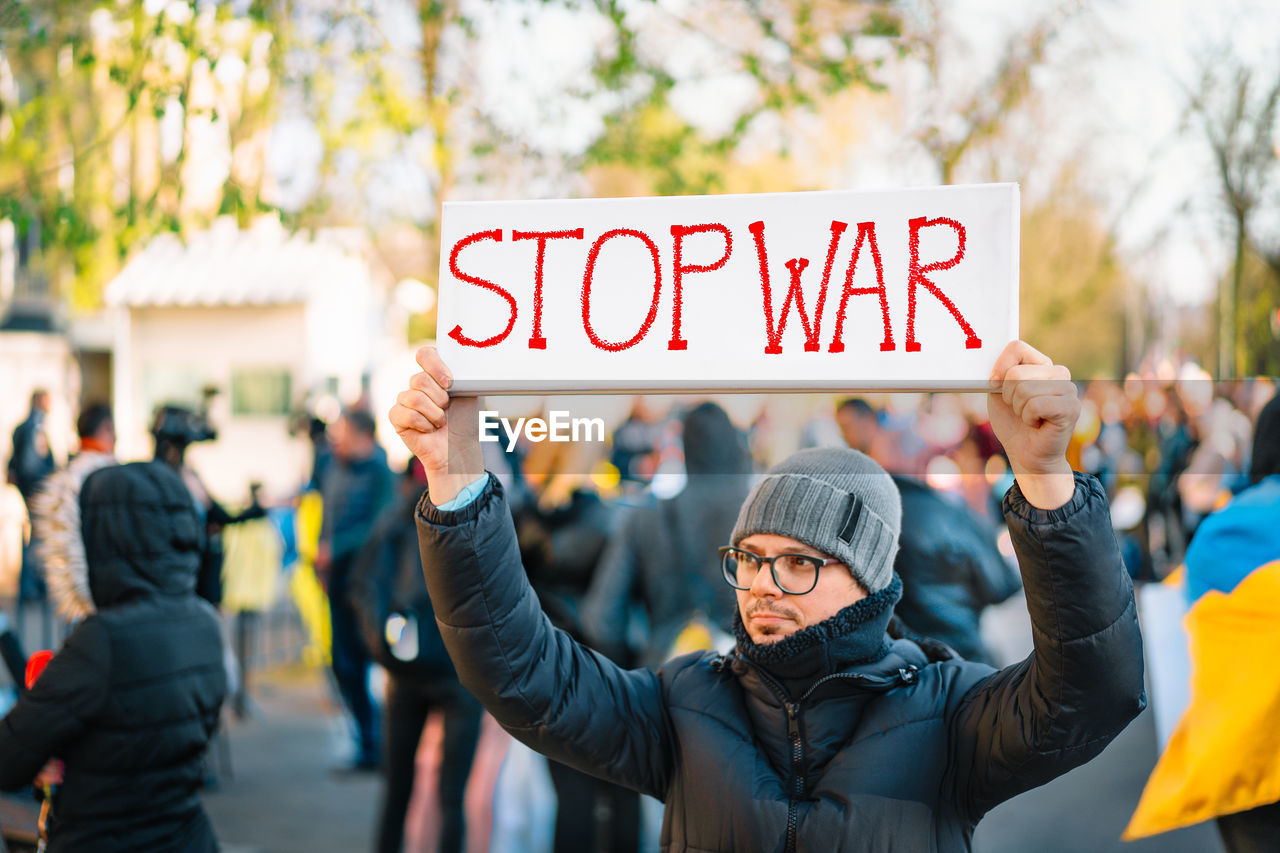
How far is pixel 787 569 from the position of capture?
1948mm

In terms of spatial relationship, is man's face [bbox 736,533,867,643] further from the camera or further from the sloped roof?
the sloped roof

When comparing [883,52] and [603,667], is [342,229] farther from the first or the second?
[603,667]

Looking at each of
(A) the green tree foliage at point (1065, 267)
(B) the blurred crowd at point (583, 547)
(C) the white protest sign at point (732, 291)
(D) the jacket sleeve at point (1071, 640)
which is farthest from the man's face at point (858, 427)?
(A) the green tree foliage at point (1065, 267)

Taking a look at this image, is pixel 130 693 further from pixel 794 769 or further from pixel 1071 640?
pixel 1071 640

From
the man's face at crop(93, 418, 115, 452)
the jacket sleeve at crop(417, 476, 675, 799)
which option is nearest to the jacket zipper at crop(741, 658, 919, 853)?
the jacket sleeve at crop(417, 476, 675, 799)

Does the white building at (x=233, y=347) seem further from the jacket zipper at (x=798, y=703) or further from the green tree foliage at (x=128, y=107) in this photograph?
the jacket zipper at (x=798, y=703)

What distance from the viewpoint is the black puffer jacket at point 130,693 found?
8.63 feet

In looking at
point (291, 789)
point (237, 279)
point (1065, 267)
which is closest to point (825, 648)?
point (291, 789)

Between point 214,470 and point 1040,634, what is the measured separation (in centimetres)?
1996

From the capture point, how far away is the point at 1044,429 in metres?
1.58

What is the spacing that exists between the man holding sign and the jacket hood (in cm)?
136

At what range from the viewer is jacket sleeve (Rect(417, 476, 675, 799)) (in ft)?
5.98

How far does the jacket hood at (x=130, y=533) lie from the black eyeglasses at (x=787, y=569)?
166 centimetres

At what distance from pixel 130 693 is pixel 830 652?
1.82 meters
